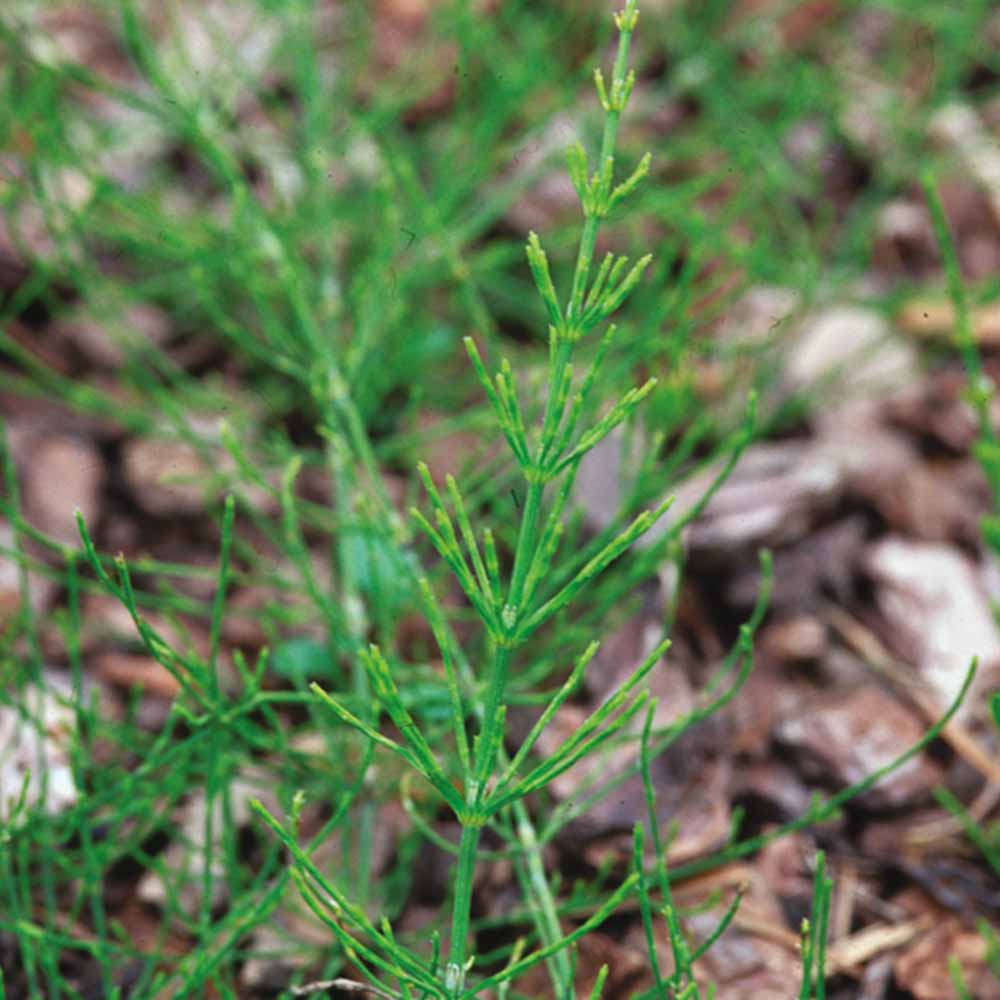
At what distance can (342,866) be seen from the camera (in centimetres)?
180

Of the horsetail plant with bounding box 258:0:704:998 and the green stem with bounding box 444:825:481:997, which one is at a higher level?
the horsetail plant with bounding box 258:0:704:998

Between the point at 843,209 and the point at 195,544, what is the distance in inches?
72.4

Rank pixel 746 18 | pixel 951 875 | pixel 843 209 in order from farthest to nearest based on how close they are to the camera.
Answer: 1. pixel 746 18
2. pixel 843 209
3. pixel 951 875

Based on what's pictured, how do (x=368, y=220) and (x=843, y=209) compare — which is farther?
(x=843, y=209)

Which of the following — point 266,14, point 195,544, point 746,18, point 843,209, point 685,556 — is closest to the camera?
point 685,556

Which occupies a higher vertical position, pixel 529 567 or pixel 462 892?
pixel 529 567

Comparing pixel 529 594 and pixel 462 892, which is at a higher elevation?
pixel 529 594

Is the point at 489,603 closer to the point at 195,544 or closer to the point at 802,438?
the point at 195,544

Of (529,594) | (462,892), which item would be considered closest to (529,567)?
(529,594)

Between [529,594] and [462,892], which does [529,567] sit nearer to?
[529,594]

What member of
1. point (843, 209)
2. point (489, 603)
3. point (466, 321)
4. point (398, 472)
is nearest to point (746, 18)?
point (843, 209)

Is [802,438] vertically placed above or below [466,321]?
below

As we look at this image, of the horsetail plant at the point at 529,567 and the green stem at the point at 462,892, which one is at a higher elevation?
the horsetail plant at the point at 529,567

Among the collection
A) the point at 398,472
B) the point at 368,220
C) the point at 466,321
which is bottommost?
the point at 398,472
